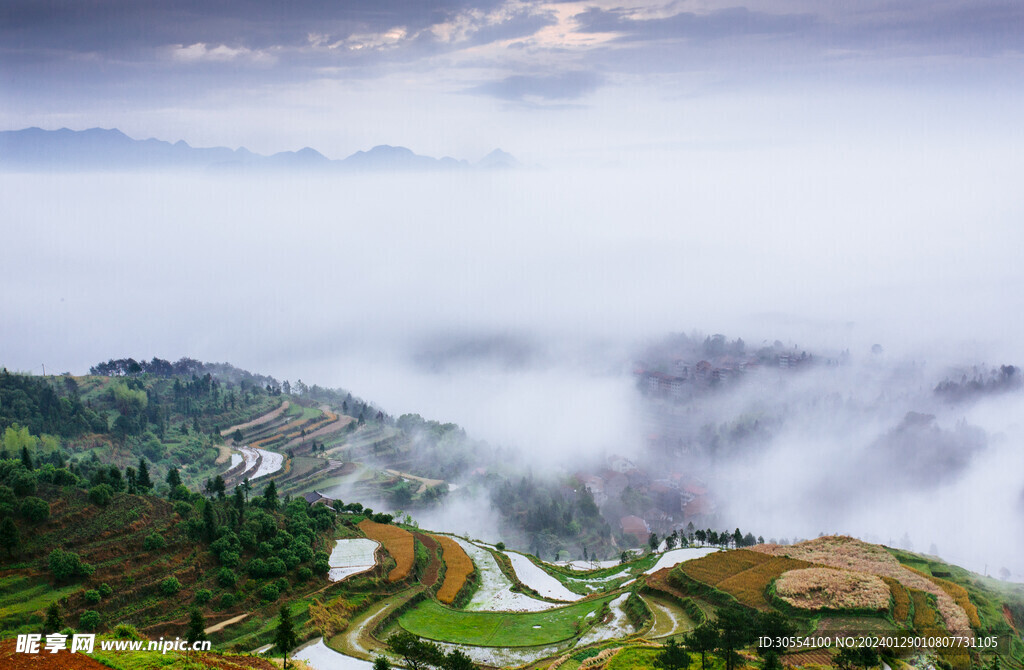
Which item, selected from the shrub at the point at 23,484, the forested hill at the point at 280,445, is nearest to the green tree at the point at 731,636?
the shrub at the point at 23,484

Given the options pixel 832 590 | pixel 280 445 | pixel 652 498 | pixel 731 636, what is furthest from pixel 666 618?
pixel 652 498

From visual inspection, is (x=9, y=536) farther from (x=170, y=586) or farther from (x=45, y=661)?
(x=45, y=661)

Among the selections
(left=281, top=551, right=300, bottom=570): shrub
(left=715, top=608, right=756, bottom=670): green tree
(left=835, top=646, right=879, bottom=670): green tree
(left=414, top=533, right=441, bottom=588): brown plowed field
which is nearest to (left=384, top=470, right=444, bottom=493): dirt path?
(left=414, top=533, right=441, bottom=588): brown plowed field

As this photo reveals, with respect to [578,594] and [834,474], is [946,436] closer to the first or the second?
[834,474]

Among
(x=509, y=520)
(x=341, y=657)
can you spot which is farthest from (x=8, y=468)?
(x=509, y=520)

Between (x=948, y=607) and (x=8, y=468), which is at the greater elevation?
(x=8, y=468)

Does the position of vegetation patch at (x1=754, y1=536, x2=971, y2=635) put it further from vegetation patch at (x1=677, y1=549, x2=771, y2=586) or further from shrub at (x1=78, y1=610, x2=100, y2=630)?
shrub at (x1=78, y1=610, x2=100, y2=630)

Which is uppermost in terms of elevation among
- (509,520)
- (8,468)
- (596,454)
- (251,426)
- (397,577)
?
(8,468)
